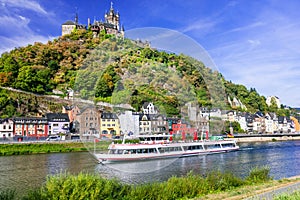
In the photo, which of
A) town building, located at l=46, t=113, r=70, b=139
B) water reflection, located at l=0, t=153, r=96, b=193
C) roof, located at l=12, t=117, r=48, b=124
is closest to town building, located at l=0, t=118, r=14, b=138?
roof, located at l=12, t=117, r=48, b=124

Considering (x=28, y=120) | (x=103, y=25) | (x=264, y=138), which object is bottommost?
(x=264, y=138)

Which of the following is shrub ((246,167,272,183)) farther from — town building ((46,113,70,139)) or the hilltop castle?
the hilltop castle

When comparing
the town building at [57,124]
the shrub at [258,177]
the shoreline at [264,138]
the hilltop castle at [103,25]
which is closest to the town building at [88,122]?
the shrub at [258,177]

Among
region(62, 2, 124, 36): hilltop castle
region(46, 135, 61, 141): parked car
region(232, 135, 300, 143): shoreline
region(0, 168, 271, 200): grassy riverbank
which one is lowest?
region(232, 135, 300, 143): shoreline

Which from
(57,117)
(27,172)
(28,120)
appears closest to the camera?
(27,172)

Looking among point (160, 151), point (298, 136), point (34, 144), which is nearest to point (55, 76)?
point (34, 144)

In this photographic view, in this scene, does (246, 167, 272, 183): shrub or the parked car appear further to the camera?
the parked car

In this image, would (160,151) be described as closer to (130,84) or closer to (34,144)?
(34,144)

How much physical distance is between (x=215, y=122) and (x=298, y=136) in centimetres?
7372

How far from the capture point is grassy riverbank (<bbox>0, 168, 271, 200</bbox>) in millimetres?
7267

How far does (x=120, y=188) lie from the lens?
8.70m

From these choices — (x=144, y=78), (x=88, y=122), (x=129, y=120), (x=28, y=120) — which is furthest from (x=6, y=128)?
(x=144, y=78)

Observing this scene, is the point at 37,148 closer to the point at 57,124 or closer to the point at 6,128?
the point at 6,128

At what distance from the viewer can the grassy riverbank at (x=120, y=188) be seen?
727 cm
